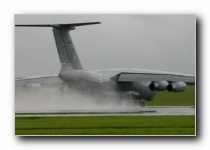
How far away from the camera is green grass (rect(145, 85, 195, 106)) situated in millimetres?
24266

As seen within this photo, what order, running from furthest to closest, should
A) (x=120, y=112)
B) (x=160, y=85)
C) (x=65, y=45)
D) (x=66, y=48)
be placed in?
(x=66, y=48) < (x=65, y=45) < (x=160, y=85) < (x=120, y=112)

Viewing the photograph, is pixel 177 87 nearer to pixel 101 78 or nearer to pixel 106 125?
A: pixel 101 78

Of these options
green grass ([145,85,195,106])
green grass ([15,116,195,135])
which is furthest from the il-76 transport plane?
green grass ([15,116,195,135])

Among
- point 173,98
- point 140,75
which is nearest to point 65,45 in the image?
point 140,75

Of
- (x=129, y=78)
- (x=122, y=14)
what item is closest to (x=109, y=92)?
(x=129, y=78)

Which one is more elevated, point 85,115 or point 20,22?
point 20,22

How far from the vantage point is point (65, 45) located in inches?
991

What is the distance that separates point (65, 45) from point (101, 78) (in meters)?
1.02

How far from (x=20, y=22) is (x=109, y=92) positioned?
8.53 ft

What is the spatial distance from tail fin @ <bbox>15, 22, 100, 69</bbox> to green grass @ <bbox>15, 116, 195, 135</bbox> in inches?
55.9

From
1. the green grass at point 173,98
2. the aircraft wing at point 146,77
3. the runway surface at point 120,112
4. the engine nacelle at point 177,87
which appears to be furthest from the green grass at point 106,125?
the aircraft wing at point 146,77

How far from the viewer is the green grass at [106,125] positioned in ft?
77.5
